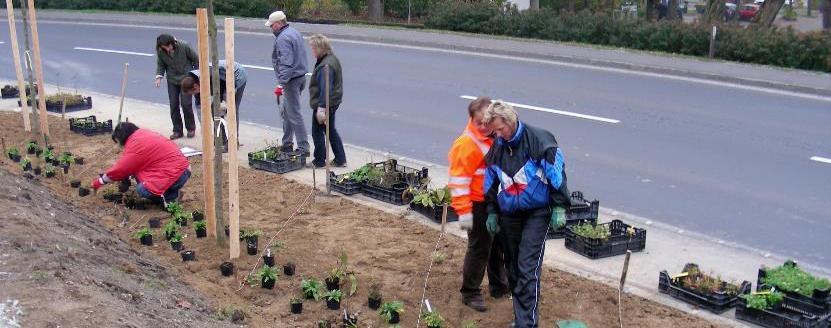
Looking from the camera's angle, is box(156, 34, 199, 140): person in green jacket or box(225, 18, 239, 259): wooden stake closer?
box(225, 18, 239, 259): wooden stake

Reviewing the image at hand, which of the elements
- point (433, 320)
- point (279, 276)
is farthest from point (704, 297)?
point (279, 276)

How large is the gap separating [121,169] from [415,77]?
410 inches

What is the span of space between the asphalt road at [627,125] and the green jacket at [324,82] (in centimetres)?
200

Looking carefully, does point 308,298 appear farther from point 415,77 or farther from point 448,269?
point 415,77

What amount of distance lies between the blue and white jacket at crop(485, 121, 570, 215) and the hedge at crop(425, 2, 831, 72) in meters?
16.5

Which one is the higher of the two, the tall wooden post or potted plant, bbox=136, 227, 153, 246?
the tall wooden post

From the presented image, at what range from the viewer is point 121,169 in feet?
30.8

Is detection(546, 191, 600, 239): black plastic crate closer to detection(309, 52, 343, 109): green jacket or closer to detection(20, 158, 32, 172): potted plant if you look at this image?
detection(309, 52, 343, 109): green jacket

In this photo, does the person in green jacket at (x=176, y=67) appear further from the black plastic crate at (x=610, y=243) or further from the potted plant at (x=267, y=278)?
the black plastic crate at (x=610, y=243)

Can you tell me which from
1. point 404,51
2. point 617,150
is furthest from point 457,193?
point 404,51

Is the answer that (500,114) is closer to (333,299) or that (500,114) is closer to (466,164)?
(466,164)

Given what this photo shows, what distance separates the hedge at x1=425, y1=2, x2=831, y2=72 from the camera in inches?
823

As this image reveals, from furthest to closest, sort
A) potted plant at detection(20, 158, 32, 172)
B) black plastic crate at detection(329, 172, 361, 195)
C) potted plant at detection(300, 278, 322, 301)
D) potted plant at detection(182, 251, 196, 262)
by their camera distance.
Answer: potted plant at detection(20, 158, 32, 172) < black plastic crate at detection(329, 172, 361, 195) < potted plant at detection(182, 251, 196, 262) < potted plant at detection(300, 278, 322, 301)

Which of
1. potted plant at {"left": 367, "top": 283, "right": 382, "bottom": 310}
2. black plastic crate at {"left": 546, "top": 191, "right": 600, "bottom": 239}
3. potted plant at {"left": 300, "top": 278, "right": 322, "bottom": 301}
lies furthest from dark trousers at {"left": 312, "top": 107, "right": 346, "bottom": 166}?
potted plant at {"left": 367, "top": 283, "right": 382, "bottom": 310}
